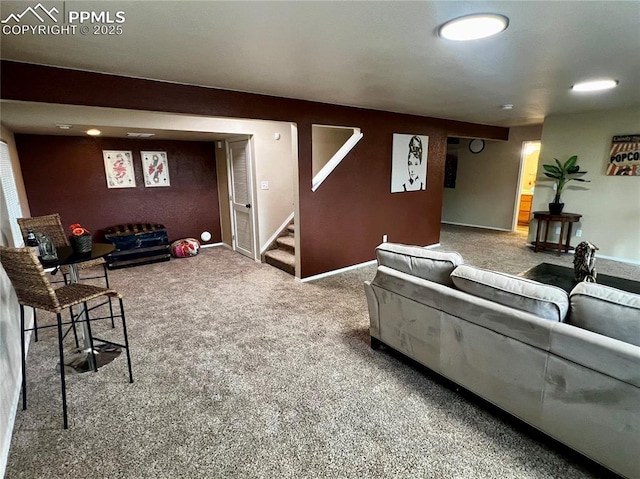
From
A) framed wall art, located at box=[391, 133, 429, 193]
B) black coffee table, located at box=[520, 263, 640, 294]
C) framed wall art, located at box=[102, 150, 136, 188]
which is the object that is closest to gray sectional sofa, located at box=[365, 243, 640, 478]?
black coffee table, located at box=[520, 263, 640, 294]

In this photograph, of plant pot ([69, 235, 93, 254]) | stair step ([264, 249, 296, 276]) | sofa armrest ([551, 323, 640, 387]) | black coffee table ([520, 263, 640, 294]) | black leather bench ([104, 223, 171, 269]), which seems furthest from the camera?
black leather bench ([104, 223, 171, 269])

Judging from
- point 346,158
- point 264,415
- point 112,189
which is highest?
point 346,158

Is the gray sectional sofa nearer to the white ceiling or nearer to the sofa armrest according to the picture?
the sofa armrest

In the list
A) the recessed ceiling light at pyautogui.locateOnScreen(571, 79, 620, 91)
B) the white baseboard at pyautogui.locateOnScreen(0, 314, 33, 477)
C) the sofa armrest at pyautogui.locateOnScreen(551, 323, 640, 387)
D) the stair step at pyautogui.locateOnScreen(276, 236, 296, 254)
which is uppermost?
the recessed ceiling light at pyautogui.locateOnScreen(571, 79, 620, 91)

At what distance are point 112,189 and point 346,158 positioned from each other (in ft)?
12.5

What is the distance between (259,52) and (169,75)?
3.12 feet

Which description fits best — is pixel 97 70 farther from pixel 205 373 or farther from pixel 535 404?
pixel 535 404

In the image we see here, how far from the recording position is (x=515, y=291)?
171cm

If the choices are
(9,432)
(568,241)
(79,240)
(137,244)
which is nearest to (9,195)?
(79,240)

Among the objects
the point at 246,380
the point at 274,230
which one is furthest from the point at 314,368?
the point at 274,230

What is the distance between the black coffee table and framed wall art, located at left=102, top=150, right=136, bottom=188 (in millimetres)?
5685

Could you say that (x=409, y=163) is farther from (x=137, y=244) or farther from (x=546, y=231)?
(x=137, y=244)

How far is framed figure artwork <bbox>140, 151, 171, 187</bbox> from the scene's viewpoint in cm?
543

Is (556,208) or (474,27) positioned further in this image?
(556,208)
